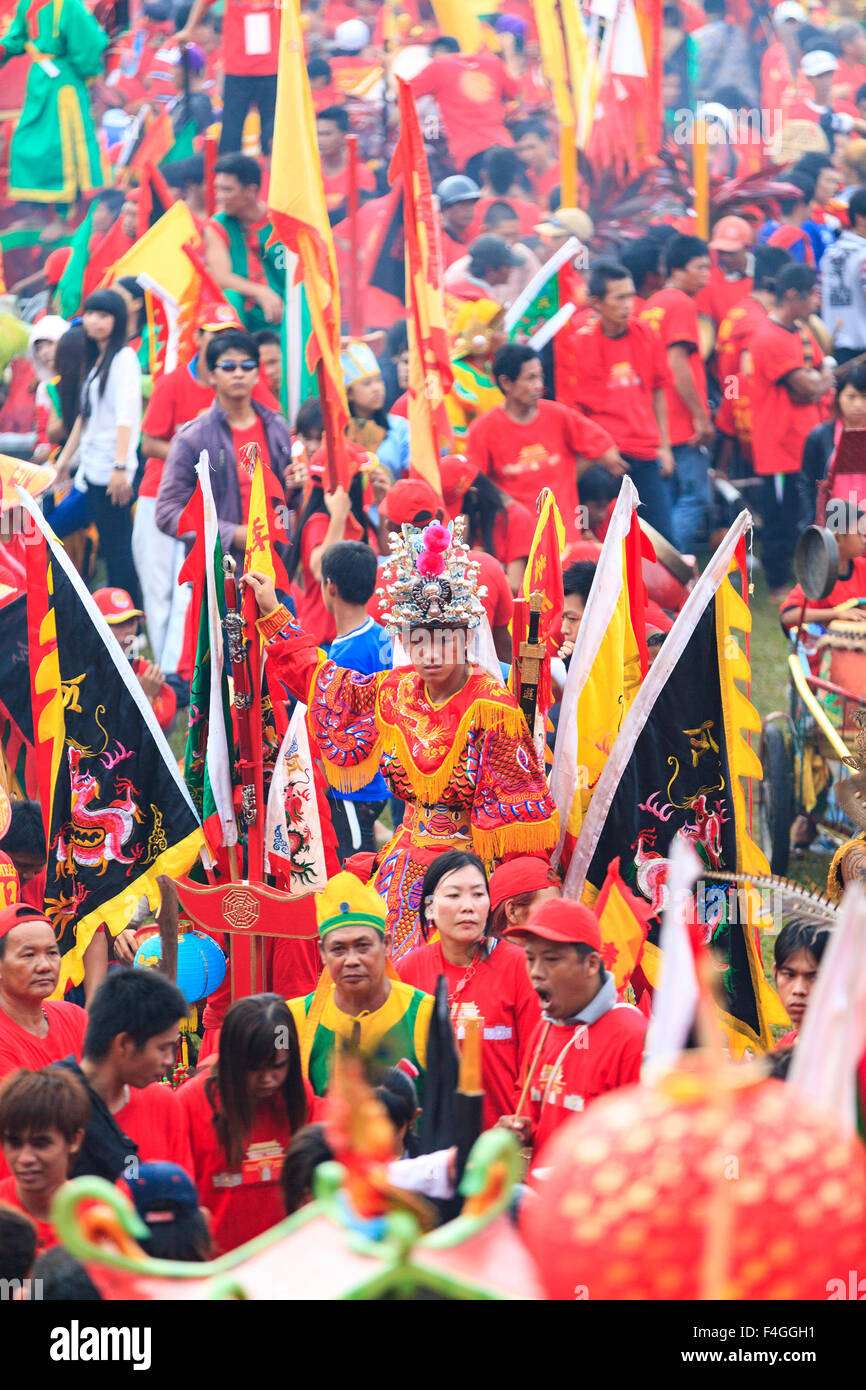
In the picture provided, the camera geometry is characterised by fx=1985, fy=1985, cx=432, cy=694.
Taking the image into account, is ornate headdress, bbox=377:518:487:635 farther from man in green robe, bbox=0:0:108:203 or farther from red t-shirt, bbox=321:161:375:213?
man in green robe, bbox=0:0:108:203

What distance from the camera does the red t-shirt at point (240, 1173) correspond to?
4.21 m

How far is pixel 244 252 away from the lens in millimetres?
10781

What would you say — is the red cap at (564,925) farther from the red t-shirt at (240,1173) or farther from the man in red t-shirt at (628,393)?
the man in red t-shirt at (628,393)

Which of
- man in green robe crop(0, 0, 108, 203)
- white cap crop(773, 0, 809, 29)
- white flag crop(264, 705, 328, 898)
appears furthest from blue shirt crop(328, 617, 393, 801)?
white cap crop(773, 0, 809, 29)

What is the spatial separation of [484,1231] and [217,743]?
12.3ft

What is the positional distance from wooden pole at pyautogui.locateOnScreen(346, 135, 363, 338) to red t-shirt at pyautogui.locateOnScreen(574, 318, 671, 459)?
1.37 meters

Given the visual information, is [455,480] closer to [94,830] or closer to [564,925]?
[94,830]

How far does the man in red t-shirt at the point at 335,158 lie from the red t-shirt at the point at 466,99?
0.99 meters

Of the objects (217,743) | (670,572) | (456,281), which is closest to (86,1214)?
(217,743)

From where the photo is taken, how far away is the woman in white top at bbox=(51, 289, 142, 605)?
9.73m

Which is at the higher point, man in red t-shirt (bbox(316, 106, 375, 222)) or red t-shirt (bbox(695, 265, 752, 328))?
man in red t-shirt (bbox(316, 106, 375, 222))

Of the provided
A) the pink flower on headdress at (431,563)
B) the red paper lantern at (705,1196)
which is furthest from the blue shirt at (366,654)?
the red paper lantern at (705,1196)

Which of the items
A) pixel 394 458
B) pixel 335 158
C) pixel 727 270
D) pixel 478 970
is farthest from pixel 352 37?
pixel 478 970

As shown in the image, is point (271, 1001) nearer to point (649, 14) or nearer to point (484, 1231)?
point (484, 1231)
